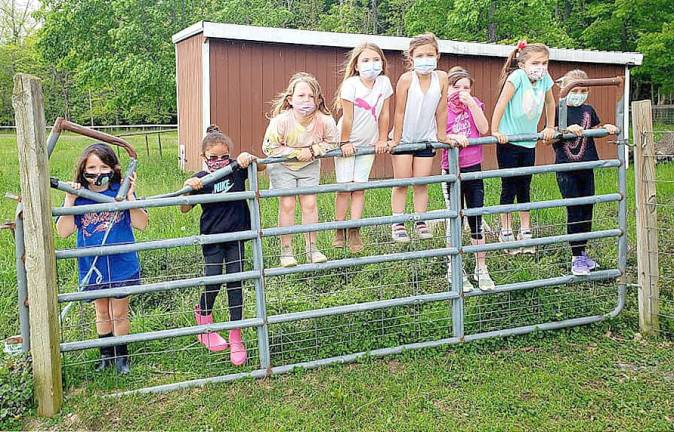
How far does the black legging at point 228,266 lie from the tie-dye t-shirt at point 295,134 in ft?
2.19

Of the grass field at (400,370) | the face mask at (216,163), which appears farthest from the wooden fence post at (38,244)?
the face mask at (216,163)

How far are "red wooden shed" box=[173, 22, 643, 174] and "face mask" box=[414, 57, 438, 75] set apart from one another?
7.01 metres

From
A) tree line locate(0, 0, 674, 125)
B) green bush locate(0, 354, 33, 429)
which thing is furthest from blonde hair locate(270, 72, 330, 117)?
tree line locate(0, 0, 674, 125)

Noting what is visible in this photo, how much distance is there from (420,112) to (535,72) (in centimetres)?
100

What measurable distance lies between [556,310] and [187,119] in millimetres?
10179

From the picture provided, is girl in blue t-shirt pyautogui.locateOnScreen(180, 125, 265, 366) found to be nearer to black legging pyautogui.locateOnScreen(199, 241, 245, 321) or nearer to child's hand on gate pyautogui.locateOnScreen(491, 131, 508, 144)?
black legging pyautogui.locateOnScreen(199, 241, 245, 321)

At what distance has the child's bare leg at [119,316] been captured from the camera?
423 cm

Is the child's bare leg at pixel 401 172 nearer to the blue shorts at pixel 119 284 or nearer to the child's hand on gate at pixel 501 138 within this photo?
the child's hand on gate at pixel 501 138

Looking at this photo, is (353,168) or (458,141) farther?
(353,168)

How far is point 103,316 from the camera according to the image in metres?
4.29

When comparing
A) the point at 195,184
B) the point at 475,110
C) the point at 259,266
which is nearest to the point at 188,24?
the point at 475,110

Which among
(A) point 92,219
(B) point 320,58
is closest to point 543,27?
(B) point 320,58

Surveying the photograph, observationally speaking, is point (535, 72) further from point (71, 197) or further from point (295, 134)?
point (71, 197)

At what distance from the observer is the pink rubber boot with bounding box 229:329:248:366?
4332 millimetres
